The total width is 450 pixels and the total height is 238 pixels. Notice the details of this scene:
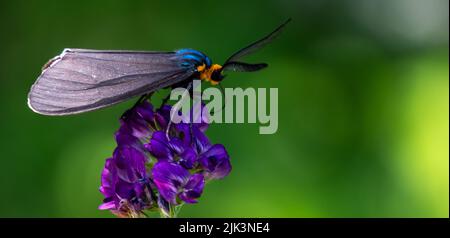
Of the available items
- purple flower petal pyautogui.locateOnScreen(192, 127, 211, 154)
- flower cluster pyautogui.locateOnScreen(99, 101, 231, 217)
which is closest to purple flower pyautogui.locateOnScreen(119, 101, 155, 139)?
flower cluster pyautogui.locateOnScreen(99, 101, 231, 217)

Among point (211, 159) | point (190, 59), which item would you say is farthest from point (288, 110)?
point (211, 159)

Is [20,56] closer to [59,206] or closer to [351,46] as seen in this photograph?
[59,206]

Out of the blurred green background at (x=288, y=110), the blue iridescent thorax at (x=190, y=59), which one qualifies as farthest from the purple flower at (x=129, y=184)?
the blurred green background at (x=288, y=110)

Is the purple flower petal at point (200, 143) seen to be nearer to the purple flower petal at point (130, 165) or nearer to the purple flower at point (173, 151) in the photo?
the purple flower at point (173, 151)

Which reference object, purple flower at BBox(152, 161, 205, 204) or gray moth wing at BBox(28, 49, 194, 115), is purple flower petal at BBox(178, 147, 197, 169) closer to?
purple flower at BBox(152, 161, 205, 204)
